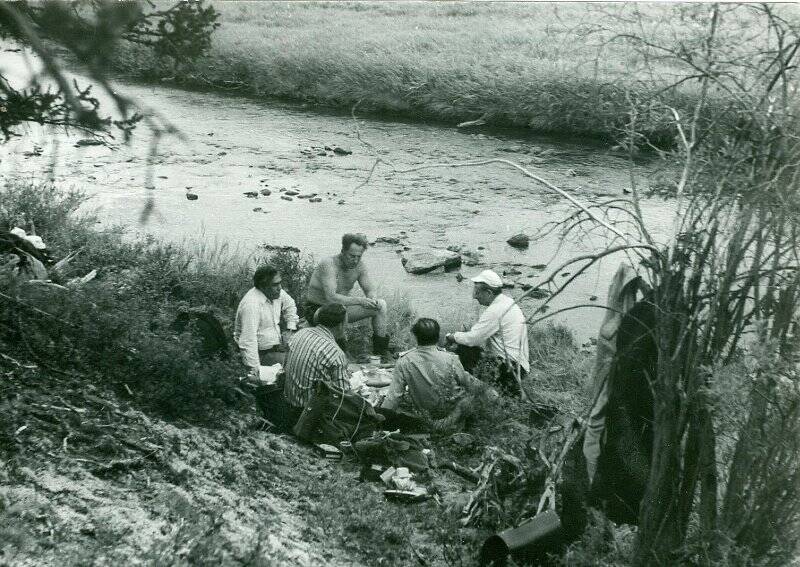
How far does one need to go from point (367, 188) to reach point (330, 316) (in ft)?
29.5

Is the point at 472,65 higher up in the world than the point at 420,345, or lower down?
higher up

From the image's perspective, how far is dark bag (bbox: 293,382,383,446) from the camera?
5895mm

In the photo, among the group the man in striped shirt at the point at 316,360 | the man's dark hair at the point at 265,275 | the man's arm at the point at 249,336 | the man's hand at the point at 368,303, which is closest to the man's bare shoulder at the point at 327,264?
the man's hand at the point at 368,303

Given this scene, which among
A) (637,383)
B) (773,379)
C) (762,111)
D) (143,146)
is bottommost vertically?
(143,146)

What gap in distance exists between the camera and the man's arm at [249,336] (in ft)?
22.5

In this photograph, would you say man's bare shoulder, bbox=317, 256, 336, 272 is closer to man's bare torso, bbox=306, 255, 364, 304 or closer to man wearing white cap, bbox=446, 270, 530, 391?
man's bare torso, bbox=306, 255, 364, 304

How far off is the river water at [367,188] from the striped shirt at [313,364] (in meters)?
3.90

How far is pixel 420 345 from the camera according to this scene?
6363mm

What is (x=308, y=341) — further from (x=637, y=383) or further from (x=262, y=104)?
(x=262, y=104)

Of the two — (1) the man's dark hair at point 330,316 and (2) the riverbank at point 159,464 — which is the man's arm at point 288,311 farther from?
(1) the man's dark hair at point 330,316

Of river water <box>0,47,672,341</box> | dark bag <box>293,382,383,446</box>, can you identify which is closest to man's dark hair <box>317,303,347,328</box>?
dark bag <box>293,382,383,446</box>

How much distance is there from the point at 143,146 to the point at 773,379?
14.9 meters

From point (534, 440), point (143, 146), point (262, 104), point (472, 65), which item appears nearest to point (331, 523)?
point (534, 440)

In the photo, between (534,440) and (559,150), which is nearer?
(534,440)
